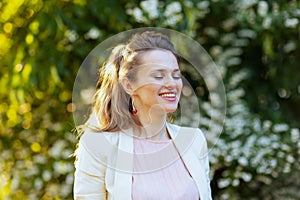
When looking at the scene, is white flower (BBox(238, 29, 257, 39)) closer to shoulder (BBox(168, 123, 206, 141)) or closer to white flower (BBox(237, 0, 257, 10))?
white flower (BBox(237, 0, 257, 10))

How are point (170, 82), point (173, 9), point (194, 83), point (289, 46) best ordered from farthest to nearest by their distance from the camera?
1. point (289, 46)
2. point (173, 9)
3. point (194, 83)
4. point (170, 82)

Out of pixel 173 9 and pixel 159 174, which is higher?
pixel 173 9

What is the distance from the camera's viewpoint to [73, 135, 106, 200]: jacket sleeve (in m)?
1.73

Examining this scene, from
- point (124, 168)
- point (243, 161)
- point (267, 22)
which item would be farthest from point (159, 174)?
Answer: point (267, 22)

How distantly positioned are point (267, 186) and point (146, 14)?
144cm

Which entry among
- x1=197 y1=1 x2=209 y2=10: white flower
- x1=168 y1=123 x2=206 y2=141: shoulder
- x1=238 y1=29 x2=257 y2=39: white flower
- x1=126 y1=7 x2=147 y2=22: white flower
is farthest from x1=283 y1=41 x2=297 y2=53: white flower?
x1=168 y1=123 x2=206 y2=141: shoulder

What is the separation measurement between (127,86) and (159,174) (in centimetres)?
26

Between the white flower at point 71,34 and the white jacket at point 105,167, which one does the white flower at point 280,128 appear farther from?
the white jacket at point 105,167

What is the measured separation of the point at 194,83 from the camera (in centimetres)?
343

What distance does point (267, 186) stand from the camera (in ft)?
14.0

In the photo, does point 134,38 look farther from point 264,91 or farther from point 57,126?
point 264,91

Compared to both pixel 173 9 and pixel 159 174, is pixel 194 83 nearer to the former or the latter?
pixel 173 9

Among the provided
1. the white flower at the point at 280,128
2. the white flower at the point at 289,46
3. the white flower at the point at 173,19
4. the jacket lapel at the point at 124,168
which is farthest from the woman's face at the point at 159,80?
the white flower at the point at 289,46

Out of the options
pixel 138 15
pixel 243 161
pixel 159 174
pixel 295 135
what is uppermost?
pixel 138 15
